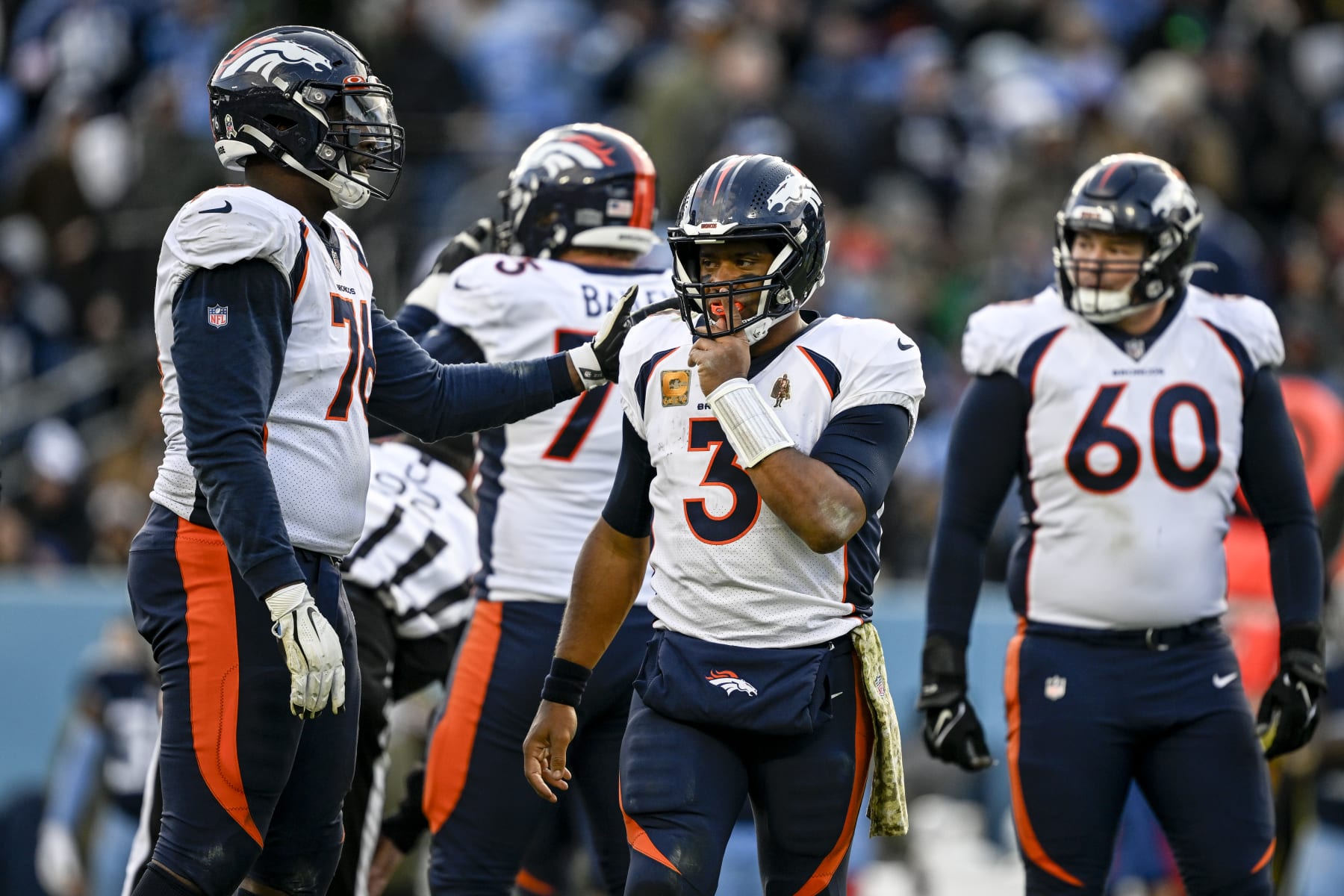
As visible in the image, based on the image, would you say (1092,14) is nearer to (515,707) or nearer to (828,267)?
(828,267)

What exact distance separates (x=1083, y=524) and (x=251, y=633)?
6.77 ft

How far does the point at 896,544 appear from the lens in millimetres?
10062

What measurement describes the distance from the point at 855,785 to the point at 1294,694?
1.39 m

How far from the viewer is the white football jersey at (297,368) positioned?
3.80 m

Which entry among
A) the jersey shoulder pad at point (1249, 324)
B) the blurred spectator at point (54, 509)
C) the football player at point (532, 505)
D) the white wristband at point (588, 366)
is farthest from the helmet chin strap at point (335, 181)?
the blurred spectator at point (54, 509)

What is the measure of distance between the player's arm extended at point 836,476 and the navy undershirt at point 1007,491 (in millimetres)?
893

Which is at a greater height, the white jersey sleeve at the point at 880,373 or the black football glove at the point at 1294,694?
the white jersey sleeve at the point at 880,373

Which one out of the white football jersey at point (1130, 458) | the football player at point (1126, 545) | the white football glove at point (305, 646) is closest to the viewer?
the white football glove at point (305, 646)

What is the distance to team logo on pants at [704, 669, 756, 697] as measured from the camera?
387 cm

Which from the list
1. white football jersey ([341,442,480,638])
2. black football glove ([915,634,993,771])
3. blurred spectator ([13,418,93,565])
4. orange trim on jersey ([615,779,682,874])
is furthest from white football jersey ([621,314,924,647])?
blurred spectator ([13,418,93,565])

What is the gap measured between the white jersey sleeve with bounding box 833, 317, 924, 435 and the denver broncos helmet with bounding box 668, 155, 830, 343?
0.56 ft

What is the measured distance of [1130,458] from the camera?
15.4 feet

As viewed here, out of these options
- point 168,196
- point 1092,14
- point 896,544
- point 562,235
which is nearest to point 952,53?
point 1092,14

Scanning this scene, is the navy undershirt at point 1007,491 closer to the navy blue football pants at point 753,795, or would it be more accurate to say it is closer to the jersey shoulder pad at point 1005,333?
the jersey shoulder pad at point 1005,333
